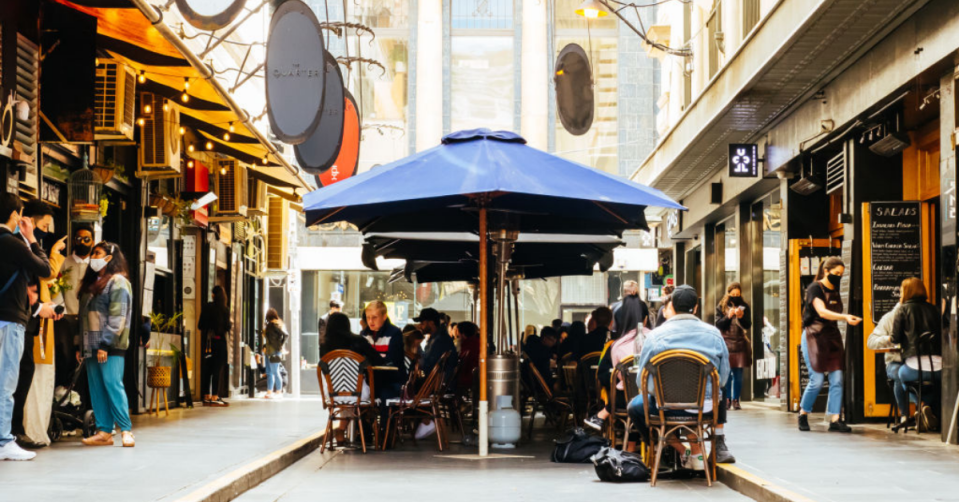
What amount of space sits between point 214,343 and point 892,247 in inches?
436

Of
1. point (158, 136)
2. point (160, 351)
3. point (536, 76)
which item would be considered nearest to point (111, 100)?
point (158, 136)

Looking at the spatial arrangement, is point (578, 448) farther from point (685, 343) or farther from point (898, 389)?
point (898, 389)

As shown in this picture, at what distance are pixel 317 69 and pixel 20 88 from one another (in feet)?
9.70

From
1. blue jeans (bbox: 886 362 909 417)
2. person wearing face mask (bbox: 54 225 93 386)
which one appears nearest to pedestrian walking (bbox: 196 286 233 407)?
person wearing face mask (bbox: 54 225 93 386)

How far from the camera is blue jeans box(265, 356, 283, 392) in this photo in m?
26.8

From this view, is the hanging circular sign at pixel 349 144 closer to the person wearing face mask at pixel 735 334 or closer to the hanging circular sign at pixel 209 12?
the person wearing face mask at pixel 735 334

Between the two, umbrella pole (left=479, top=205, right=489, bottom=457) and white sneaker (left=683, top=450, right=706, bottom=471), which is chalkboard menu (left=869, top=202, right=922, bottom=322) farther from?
white sneaker (left=683, top=450, right=706, bottom=471)

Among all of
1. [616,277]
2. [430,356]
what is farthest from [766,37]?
[616,277]

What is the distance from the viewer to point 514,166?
11.6 meters

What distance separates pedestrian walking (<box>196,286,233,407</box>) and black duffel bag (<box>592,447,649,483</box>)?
11.5m

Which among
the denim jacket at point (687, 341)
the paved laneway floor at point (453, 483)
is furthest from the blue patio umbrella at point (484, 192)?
the denim jacket at point (687, 341)

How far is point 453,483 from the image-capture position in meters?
9.99

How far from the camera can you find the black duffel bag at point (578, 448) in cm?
1170

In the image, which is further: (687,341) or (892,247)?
(892,247)
